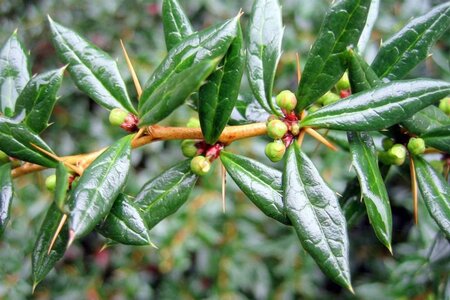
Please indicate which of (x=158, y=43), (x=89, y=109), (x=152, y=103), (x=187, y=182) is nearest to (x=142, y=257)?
(x=89, y=109)

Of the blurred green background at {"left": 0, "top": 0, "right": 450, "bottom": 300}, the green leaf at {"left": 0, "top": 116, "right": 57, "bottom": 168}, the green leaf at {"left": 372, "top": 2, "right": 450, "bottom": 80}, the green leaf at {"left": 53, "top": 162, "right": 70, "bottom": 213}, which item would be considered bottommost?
the blurred green background at {"left": 0, "top": 0, "right": 450, "bottom": 300}

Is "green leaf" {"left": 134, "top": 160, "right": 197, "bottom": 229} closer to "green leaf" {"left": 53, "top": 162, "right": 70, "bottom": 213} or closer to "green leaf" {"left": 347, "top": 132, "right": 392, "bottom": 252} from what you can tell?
"green leaf" {"left": 53, "top": 162, "right": 70, "bottom": 213}

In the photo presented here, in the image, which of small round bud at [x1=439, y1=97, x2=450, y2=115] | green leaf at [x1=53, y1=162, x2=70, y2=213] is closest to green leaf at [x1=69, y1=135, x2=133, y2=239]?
green leaf at [x1=53, y1=162, x2=70, y2=213]

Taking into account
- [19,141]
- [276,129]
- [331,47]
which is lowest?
[19,141]

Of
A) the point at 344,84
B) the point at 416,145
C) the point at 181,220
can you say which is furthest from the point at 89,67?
the point at 181,220

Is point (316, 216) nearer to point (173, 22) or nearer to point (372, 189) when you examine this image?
point (372, 189)

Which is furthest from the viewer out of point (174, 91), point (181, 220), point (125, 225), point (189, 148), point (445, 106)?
point (181, 220)
